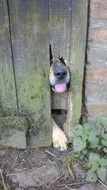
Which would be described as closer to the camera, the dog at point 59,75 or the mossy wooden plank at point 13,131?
the dog at point 59,75

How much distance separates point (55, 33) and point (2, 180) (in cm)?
82

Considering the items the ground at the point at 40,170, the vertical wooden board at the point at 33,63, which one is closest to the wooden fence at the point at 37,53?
the vertical wooden board at the point at 33,63

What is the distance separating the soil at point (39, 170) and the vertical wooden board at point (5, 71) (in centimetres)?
27

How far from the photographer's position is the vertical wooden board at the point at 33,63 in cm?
166

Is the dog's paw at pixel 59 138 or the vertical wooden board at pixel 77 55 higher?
the vertical wooden board at pixel 77 55

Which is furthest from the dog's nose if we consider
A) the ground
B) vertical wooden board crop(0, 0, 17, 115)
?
the ground

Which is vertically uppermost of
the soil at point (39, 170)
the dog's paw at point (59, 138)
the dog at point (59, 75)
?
the dog at point (59, 75)

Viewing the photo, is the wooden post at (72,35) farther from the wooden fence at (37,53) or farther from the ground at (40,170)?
the ground at (40,170)

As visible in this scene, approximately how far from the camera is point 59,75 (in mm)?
1815

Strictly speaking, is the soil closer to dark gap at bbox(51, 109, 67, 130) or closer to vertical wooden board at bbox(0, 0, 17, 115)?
dark gap at bbox(51, 109, 67, 130)

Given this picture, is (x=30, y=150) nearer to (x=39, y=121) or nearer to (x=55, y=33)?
(x=39, y=121)

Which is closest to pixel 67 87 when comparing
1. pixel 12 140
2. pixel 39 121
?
pixel 39 121

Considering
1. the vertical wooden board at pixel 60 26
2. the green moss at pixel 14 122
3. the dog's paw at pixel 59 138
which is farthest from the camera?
the dog's paw at pixel 59 138

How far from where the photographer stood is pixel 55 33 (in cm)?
172
